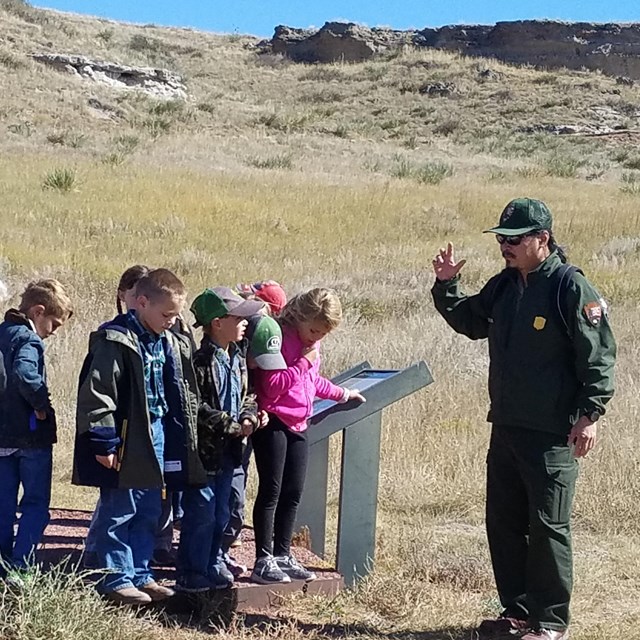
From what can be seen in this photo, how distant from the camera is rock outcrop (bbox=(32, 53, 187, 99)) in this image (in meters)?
36.2

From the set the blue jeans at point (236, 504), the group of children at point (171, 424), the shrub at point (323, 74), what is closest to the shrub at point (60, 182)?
the group of children at point (171, 424)

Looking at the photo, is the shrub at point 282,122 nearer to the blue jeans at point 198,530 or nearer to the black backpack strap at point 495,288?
the black backpack strap at point 495,288

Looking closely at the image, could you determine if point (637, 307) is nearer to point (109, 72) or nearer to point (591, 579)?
point (591, 579)

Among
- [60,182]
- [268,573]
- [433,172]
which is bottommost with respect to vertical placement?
[268,573]

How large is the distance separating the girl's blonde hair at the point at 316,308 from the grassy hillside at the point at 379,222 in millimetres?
1261

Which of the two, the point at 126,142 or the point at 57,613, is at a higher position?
the point at 126,142

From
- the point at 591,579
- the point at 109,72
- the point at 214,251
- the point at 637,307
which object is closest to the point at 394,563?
the point at 591,579

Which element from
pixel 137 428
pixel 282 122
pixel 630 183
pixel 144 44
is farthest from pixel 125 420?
pixel 144 44

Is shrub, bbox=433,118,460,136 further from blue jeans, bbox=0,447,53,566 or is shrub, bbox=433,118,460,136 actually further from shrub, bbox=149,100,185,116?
blue jeans, bbox=0,447,53,566

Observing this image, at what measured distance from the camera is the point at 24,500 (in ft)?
14.4

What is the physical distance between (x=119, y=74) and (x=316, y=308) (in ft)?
115

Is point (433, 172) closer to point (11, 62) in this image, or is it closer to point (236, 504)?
point (11, 62)

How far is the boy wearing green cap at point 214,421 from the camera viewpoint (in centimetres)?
418

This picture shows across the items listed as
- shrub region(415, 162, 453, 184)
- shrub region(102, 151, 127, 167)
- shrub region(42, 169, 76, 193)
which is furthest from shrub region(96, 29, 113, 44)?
shrub region(42, 169, 76, 193)
